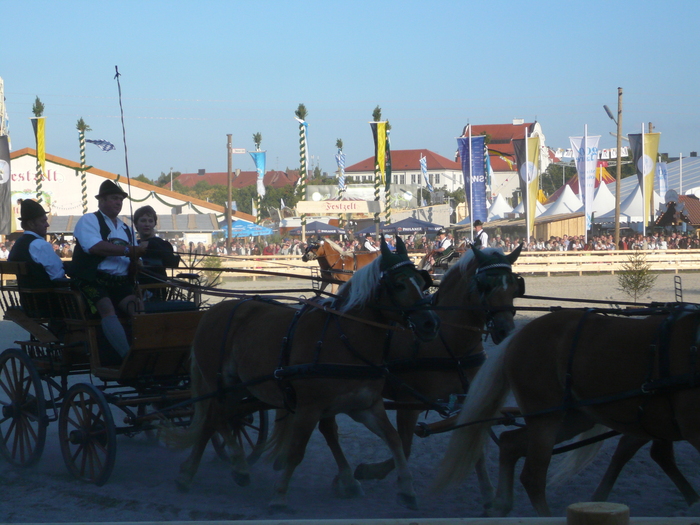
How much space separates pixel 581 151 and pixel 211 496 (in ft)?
87.2

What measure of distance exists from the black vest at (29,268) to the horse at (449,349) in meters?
2.74

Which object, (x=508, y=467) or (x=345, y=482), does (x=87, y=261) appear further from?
(x=508, y=467)

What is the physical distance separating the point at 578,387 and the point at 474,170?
23457 millimetres

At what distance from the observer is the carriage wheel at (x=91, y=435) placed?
5.23 m

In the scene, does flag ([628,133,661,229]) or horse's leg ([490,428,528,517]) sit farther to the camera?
flag ([628,133,661,229])

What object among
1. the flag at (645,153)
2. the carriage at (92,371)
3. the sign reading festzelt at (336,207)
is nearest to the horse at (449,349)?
the carriage at (92,371)

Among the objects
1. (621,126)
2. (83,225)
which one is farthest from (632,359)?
(621,126)

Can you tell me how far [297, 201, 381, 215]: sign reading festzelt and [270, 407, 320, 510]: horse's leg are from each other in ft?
88.3

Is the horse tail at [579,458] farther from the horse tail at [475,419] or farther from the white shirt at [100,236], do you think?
the white shirt at [100,236]

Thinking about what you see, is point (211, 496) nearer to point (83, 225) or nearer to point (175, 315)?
point (175, 315)

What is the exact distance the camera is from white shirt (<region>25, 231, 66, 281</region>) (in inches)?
240

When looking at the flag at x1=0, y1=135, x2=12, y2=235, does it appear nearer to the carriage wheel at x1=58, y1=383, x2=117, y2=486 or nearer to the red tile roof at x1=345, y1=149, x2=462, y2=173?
the carriage wheel at x1=58, y1=383, x2=117, y2=486

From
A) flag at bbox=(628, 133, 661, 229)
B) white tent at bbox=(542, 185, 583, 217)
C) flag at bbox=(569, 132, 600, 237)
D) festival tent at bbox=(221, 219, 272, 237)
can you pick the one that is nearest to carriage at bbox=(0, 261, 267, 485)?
flag at bbox=(628, 133, 661, 229)

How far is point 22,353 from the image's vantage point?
19.9 ft
